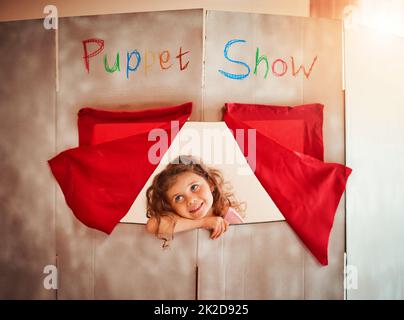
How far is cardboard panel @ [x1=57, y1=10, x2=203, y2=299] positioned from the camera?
4.98 feet

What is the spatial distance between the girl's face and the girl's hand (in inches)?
1.6

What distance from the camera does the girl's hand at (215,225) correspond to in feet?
4.81

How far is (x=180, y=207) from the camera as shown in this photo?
4.79 ft

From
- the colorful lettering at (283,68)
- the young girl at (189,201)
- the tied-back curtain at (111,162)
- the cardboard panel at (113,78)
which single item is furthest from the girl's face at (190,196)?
the colorful lettering at (283,68)

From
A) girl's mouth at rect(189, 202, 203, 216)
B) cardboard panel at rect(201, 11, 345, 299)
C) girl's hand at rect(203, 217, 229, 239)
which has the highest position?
cardboard panel at rect(201, 11, 345, 299)

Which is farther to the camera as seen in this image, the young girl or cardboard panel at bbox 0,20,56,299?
cardboard panel at bbox 0,20,56,299

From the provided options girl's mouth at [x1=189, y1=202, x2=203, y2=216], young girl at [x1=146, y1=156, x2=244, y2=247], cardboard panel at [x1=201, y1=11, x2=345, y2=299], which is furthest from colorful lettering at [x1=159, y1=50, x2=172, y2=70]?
girl's mouth at [x1=189, y1=202, x2=203, y2=216]

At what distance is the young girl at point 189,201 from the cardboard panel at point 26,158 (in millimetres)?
Answer: 600

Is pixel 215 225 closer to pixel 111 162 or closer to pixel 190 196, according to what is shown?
pixel 190 196

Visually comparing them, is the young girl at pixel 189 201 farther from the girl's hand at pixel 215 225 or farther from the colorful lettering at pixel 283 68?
the colorful lettering at pixel 283 68

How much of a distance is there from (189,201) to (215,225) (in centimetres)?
18

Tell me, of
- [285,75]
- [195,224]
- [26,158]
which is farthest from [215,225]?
[26,158]

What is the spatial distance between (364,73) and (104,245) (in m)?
1.70

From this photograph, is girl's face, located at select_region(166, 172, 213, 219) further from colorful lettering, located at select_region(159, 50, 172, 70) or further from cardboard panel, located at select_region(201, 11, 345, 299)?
colorful lettering, located at select_region(159, 50, 172, 70)
